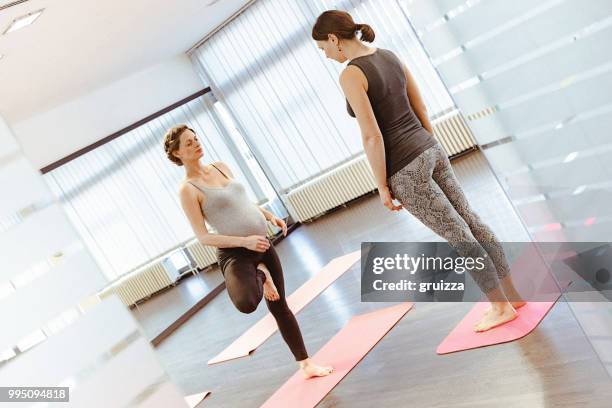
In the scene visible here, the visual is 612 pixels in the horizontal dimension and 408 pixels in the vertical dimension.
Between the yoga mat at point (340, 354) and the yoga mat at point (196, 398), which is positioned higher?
the yoga mat at point (196, 398)

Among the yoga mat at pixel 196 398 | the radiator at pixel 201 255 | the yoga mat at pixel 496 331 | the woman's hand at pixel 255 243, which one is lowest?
the yoga mat at pixel 496 331

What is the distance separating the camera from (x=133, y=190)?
12.2 m

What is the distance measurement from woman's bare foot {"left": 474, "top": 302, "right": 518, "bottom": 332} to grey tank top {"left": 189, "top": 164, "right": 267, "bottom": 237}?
114cm

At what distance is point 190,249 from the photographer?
12484 millimetres

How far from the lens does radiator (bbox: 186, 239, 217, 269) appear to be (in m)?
12.5

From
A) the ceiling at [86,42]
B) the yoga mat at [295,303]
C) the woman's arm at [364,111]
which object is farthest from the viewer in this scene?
the ceiling at [86,42]

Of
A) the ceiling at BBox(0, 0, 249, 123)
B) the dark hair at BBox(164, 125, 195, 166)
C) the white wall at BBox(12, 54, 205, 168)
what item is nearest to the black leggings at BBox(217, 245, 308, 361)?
the dark hair at BBox(164, 125, 195, 166)

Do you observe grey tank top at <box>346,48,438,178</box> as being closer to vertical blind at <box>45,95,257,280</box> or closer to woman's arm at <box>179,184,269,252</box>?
woman's arm at <box>179,184,269,252</box>

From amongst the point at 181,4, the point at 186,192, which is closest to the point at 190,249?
the point at 181,4

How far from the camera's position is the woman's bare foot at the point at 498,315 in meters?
3.54

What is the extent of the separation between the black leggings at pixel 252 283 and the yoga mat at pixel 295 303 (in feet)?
5.17

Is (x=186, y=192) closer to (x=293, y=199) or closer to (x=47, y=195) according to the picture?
(x=47, y=195)

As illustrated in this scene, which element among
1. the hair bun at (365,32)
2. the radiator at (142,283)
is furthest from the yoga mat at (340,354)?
the radiator at (142,283)

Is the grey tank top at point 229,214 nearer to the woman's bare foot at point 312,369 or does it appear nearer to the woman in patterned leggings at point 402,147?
the woman's bare foot at point 312,369
